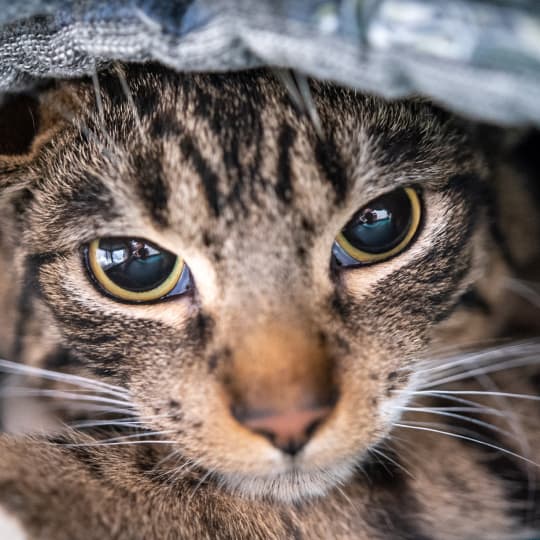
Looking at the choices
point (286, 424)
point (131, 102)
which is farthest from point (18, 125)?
point (286, 424)

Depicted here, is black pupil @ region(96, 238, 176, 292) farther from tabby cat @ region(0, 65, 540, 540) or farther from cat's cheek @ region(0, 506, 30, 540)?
cat's cheek @ region(0, 506, 30, 540)

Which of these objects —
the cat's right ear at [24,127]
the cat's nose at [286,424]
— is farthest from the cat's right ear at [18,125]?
the cat's nose at [286,424]

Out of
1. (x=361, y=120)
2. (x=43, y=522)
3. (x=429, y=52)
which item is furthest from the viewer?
(x=361, y=120)

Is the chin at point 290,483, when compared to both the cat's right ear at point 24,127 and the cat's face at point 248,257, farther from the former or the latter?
the cat's right ear at point 24,127

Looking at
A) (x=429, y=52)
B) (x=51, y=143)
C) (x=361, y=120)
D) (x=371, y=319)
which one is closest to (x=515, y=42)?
(x=429, y=52)

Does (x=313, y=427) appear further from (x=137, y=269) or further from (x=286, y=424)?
(x=137, y=269)

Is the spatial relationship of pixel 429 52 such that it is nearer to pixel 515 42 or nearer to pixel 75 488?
pixel 515 42

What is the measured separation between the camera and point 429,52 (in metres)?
0.71

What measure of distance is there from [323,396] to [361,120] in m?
0.37

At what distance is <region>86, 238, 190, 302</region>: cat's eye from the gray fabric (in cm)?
26

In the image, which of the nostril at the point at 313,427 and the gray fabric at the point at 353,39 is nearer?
the gray fabric at the point at 353,39

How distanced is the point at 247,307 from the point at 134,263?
187 mm

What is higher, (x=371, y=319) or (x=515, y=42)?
(x=515, y=42)

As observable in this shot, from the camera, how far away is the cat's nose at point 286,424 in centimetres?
83
